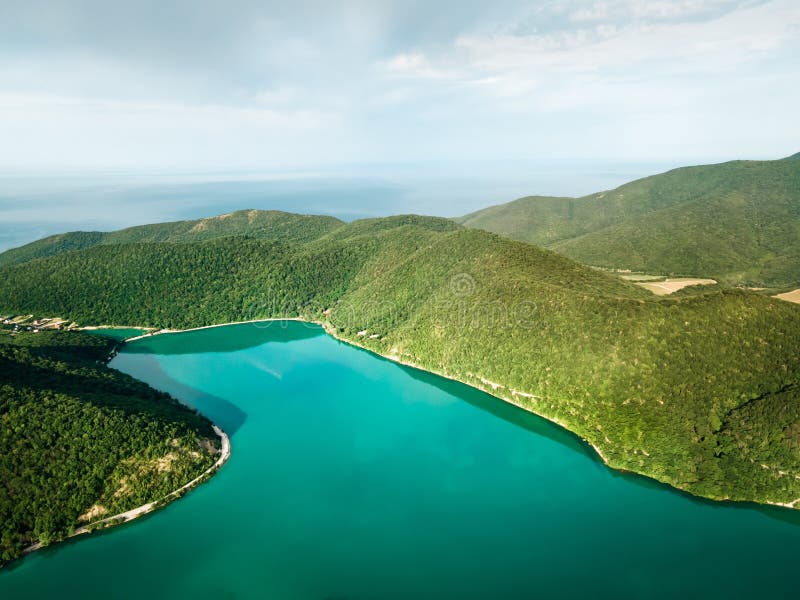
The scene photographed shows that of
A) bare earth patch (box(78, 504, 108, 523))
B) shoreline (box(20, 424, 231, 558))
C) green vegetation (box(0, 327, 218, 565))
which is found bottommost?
shoreline (box(20, 424, 231, 558))

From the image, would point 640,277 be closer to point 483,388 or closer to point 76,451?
point 483,388

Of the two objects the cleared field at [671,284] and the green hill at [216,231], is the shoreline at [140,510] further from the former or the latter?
the green hill at [216,231]

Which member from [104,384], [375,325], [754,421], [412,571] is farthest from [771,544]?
[104,384]

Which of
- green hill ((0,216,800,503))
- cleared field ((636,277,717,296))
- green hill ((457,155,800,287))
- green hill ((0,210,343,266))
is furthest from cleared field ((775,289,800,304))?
green hill ((0,210,343,266))

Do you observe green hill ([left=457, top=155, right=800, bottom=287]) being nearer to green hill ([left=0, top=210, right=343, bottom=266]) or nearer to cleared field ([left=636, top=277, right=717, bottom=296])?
cleared field ([left=636, top=277, right=717, bottom=296])

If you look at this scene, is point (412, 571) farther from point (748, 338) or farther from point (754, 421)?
point (748, 338)

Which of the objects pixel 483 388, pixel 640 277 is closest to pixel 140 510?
pixel 483 388

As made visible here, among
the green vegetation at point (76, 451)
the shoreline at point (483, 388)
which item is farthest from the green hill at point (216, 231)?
the green vegetation at point (76, 451)
